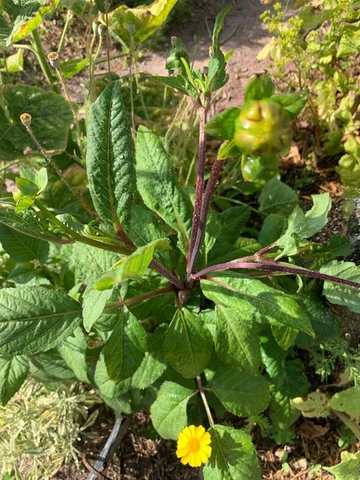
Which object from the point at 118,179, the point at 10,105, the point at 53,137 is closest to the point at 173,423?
the point at 118,179

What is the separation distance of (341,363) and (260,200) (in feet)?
2.13

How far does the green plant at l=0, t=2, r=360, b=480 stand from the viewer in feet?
3.18

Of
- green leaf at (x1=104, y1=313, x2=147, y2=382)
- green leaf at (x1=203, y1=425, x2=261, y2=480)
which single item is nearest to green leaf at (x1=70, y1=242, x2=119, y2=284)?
green leaf at (x1=104, y1=313, x2=147, y2=382)

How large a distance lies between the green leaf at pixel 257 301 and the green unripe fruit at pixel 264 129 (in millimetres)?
426

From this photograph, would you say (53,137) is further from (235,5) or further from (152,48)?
(235,5)

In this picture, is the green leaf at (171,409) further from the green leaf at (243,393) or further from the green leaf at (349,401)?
the green leaf at (349,401)

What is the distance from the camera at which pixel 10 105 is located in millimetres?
1642

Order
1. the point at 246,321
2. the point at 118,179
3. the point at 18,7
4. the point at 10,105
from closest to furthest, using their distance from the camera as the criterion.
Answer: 1. the point at 118,179
2. the point at 246,321
3. the point at 18,7
4. the point at 10,105

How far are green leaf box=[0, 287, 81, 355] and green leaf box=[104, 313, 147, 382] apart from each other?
0.11 metres

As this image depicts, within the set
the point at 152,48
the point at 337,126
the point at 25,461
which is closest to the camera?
the point at 25,461

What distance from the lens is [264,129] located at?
691 millimetres

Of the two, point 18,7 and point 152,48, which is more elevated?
point 18,7

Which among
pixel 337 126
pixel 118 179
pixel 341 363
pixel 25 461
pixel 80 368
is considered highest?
pixel 118 179

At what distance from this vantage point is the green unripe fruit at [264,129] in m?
0.69
